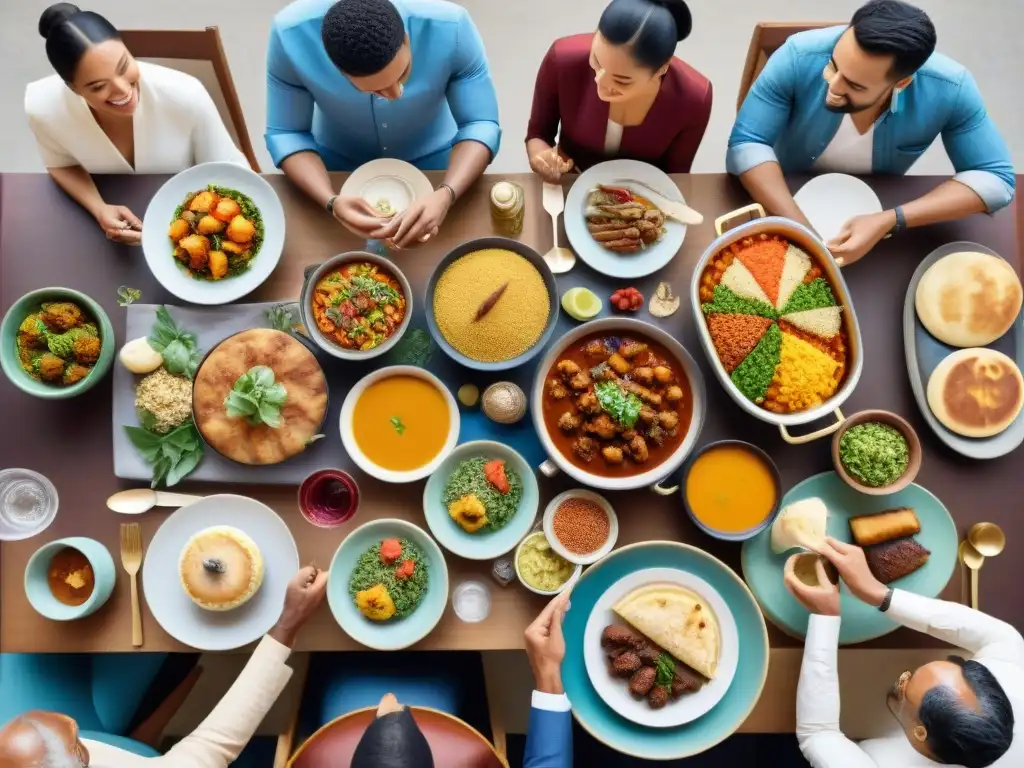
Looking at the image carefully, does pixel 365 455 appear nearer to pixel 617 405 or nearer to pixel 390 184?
pixel 617 405

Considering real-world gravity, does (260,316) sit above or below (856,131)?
below

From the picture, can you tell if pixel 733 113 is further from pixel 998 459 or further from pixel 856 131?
pixel 998 459

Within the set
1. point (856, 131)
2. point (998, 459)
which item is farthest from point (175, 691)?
point (856, 131)

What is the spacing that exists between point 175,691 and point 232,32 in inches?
135

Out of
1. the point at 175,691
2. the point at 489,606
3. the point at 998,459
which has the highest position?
the point at 998,459

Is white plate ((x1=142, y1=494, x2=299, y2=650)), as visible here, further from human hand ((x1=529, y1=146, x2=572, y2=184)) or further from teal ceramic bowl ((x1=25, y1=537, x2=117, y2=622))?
human hand ((x1=529, y1=146, x2=572, y2=184))

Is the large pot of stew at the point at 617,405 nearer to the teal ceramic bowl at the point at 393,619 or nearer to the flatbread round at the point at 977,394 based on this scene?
the teal ceramic bowl at the point at 393,619

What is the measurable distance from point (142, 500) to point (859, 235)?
239 cm

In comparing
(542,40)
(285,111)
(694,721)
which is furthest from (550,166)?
(542,40)

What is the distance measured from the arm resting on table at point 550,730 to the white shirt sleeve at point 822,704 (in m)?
0.72

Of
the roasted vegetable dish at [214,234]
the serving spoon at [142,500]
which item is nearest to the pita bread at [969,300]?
the roasted vegetable dish at [214,234]

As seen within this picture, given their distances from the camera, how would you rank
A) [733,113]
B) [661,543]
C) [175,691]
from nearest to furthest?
[661,543] < [175,691] < [733,113]

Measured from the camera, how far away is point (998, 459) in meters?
2.26

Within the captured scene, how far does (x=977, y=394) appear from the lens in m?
2.21
